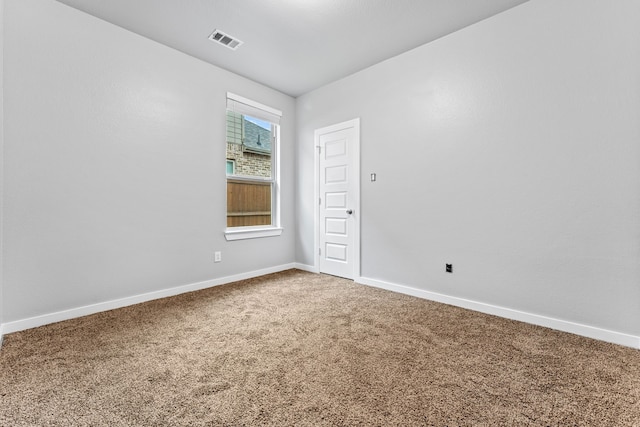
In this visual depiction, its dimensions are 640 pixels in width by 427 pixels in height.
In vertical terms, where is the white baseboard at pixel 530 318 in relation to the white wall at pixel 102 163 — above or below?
below

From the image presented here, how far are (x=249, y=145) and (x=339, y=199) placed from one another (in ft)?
4.88

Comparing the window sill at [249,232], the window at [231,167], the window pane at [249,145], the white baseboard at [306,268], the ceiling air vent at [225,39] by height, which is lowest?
the white baseboard at [306,268]

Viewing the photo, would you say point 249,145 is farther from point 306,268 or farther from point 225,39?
point 306,268

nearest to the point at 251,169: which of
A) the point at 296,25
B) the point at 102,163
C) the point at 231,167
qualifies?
the point at 231,167

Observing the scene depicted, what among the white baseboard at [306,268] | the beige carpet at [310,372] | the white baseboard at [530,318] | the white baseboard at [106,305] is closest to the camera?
the beige carpet at [310,372]

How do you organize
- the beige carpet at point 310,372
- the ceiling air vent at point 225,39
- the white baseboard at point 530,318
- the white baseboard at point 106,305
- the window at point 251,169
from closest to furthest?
the beige carpet at point 310,372
the white baseboard at point 530,318
the white baseboard at point 106,305
the ceiling air vent at point 225,39
the window at point 251,169

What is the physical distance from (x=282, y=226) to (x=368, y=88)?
89.1 inches

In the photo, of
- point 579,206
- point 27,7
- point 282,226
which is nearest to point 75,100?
point 27,7

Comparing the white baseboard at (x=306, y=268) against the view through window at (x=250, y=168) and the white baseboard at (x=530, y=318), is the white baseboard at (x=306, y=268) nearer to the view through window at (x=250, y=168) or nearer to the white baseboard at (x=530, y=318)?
the view through window at (x=250, y=168)

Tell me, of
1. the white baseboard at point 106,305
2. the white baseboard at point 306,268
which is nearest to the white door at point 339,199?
the white baseboard at point 306,268

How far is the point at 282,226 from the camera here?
430cm

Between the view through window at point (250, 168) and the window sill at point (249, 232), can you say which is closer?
the window sill at point (249, 232)

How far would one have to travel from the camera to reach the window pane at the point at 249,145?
3.75 metres

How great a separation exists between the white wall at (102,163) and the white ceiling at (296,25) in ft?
0.89
